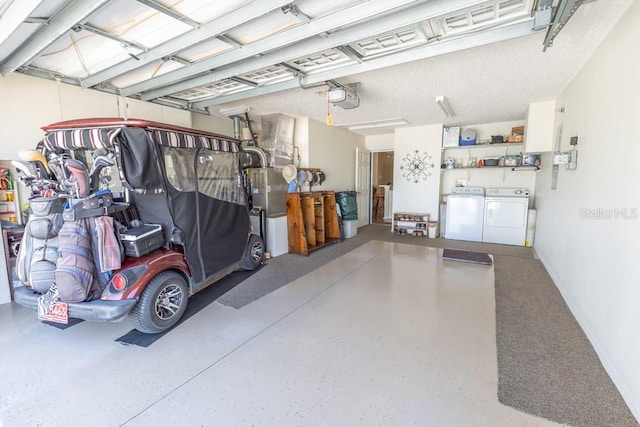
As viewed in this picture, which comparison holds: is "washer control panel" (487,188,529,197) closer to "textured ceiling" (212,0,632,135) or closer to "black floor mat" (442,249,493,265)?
"textured ceiling" (212,0,632,135)

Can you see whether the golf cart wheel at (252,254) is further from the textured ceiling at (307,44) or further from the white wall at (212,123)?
the white wall at (212,123)

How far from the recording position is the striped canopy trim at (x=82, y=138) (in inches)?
92.0

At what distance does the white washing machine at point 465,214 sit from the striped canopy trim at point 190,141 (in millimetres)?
4736

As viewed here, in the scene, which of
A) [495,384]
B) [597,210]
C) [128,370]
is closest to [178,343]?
[128,370]

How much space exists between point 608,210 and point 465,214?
390 cm

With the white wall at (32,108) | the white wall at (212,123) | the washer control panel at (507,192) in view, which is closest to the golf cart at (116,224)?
the white wall at (32,108)

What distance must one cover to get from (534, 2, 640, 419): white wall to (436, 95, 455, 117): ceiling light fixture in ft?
4.95

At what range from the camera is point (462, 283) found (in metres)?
3.63

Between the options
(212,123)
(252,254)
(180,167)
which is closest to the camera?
(180,167)

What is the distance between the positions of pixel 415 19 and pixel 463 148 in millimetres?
5071

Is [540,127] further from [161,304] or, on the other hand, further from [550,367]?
[161,304]

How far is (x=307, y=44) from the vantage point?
8.31 feet

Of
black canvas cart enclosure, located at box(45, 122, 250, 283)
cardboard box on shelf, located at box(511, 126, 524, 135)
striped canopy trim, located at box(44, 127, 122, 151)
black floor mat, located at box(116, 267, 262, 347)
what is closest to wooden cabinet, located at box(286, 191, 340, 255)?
black floor mat, located at box(116, 267, 262, 347)

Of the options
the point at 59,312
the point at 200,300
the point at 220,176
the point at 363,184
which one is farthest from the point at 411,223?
the point at 59,312
